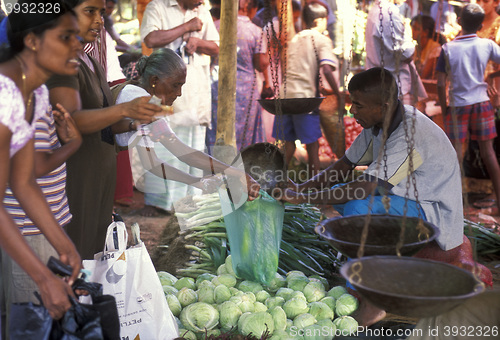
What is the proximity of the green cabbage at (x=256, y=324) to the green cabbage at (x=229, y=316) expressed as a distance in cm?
6

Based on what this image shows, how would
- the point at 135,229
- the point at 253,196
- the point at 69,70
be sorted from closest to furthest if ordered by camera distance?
1. the point at 69,70
2. the point at 135,229
3. the point at 253,196

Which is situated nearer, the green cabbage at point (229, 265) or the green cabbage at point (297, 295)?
the green cabbage at point (297, 295)

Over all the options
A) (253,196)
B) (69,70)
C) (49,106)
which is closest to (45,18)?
(69,70)

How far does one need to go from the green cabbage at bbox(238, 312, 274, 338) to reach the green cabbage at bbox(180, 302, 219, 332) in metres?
0.13

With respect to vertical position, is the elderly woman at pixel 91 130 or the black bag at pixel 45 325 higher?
the elderly woman at pixel 91 130

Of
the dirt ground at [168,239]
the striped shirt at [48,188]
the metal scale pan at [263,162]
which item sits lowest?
the dirt ground at [168,239]

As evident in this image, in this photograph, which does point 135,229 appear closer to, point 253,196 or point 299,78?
point 253,196

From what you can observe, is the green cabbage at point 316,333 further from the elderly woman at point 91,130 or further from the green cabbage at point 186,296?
the elderly woman at point 91,130

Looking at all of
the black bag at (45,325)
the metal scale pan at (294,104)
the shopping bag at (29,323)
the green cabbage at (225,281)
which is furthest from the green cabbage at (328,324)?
the metal scale pan at (294,104)

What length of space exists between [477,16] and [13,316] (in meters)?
4.53

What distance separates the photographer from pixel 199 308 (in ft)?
8.09

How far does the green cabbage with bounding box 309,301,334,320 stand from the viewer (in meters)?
2.54

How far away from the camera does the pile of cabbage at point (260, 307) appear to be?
2402 millimetres

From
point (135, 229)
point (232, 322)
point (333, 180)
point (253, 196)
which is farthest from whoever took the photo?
point (333, 180)
